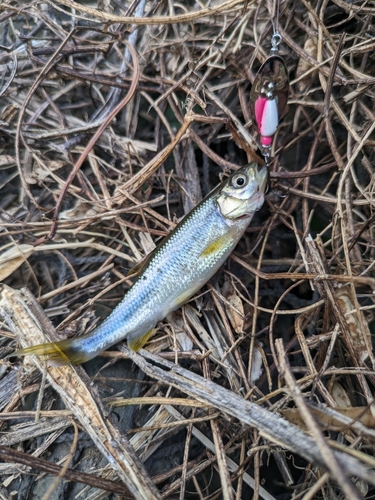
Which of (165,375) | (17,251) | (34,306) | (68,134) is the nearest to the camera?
(165,375)

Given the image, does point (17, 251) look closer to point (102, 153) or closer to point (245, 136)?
point (102, 153)

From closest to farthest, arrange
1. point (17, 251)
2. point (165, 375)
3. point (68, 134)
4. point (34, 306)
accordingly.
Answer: point (165, 375) < point (34, 306) < point (17, 251) < point (68, 134)

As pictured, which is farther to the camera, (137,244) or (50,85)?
(50,85)

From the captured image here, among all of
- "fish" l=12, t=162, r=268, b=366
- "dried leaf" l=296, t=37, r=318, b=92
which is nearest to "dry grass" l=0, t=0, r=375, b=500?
"dried leaf" l=296, t=37, r=318, b=92

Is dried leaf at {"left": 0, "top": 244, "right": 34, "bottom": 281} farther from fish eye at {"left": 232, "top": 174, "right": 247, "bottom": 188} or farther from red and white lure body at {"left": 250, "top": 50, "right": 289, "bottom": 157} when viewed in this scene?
red and white lure body at {"left": 250, "top": 50, "right": 289, "bottom": 157}

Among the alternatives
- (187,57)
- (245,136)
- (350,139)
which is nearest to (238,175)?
(245,136)
